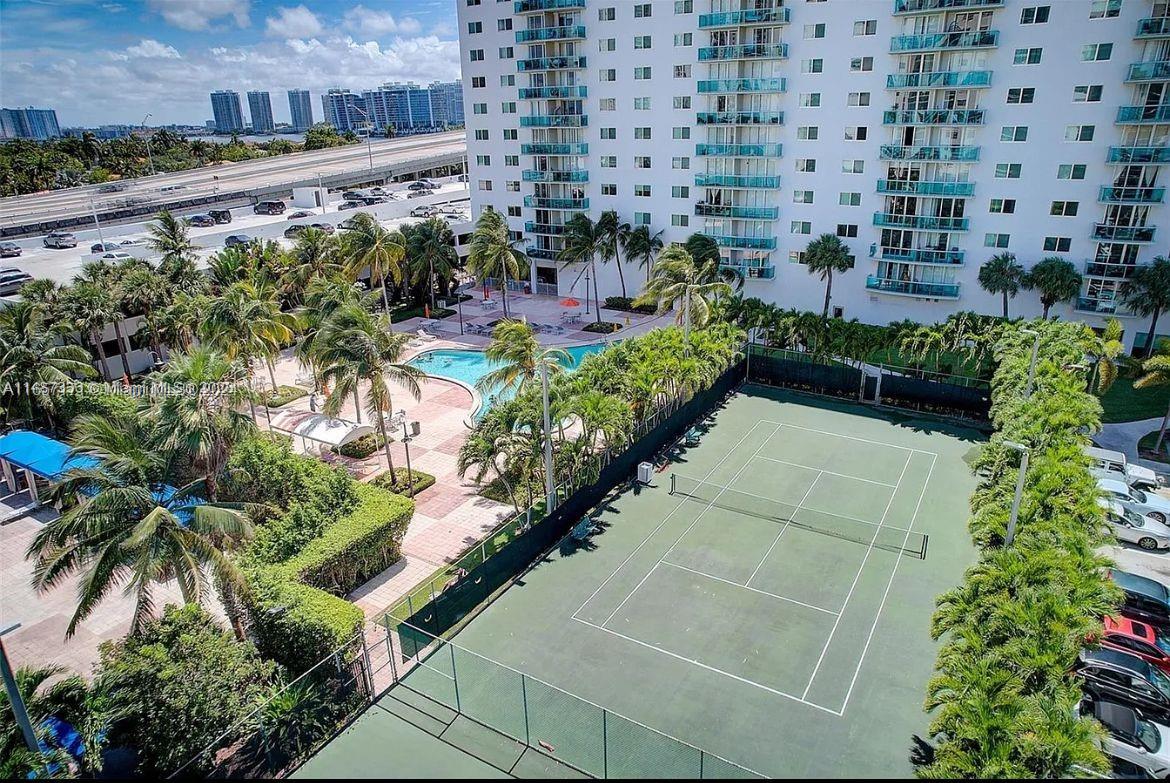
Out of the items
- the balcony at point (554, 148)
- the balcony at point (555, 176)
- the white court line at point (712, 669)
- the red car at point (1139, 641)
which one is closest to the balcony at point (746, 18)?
the balcony at point (554, 148)

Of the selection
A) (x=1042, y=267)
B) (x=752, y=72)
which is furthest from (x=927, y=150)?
(x=752, y=72)

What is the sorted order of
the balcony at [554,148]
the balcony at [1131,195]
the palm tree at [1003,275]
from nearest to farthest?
the balcony at [1131,195]
the palm tree at [1003,275]
the balcony at [554,148]

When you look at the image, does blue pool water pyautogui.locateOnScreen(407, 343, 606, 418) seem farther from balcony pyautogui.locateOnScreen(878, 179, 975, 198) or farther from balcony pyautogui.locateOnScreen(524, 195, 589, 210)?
balcony pyautogui.locateOnScreen(878, 179, 975, 198)

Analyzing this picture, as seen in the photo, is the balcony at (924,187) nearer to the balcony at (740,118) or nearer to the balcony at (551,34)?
the balcony at (740,118)

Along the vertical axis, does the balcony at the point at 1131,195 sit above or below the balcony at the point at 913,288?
above

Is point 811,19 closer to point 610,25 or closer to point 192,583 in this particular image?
point 610,25

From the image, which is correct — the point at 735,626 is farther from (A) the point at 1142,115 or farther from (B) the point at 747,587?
(A) the point at 1142,115

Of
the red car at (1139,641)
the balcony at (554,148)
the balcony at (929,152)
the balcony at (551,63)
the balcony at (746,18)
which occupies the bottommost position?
the red car at (1139,641)
